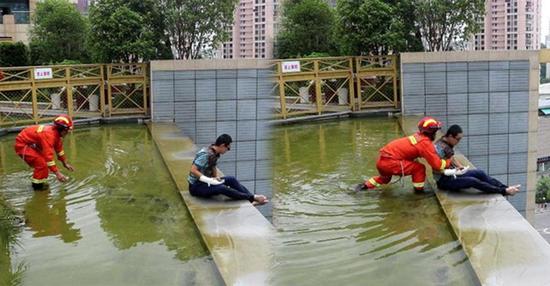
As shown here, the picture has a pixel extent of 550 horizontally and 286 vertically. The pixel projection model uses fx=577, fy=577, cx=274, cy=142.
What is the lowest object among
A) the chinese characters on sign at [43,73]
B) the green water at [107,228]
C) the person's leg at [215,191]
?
the green water at [107,228]

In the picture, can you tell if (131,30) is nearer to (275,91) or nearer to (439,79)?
(275,91)

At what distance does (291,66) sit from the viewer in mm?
10086

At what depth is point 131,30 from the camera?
11.8 m

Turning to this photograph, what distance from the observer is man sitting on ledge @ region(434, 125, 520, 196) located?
5.32 m

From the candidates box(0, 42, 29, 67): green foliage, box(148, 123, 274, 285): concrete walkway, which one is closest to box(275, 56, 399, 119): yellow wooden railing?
box(148, 123, 274, 285): concrete walkway

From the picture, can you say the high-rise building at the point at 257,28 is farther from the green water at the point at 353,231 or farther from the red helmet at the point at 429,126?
the red helmet at the point at 429,126

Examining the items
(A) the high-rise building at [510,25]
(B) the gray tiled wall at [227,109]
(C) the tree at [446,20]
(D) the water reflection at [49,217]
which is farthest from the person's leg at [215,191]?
(A) the high-rise building at [510,25]

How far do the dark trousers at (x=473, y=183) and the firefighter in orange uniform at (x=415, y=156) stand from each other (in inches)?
5.8

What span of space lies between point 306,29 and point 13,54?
10763 mm

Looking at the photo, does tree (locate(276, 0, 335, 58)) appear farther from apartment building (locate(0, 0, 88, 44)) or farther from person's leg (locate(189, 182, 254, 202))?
apartment building (locate(0, 0, 88, 44))

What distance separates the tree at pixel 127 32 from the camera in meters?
11.7

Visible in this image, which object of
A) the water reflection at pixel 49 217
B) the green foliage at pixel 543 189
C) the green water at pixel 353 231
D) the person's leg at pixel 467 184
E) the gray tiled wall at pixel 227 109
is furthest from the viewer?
the green foliage at pixel 543 189

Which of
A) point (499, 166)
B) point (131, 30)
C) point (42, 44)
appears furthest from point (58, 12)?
point (499, 166)

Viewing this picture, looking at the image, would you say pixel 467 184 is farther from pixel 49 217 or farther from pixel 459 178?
pixel 49 217
